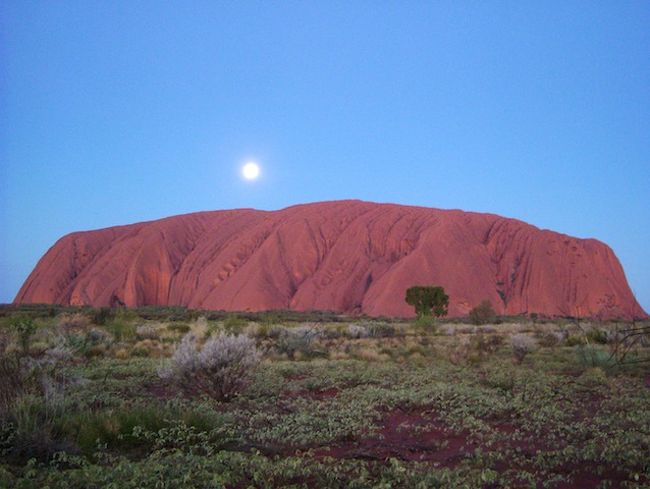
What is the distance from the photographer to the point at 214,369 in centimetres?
946

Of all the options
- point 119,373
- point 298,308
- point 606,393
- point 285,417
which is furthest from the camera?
point 298,308

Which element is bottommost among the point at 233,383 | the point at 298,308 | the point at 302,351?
the point at 298,308

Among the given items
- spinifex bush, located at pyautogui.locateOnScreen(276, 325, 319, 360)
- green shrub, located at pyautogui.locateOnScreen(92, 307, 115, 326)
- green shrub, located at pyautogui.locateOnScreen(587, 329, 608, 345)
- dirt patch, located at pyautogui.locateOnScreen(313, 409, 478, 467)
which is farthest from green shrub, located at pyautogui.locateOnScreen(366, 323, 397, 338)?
dirt patch, located at pyautogui.locateOnScreen(313, 409, 478, 467)

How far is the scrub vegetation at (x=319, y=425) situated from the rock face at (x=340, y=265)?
46.9 metres

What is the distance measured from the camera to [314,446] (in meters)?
6.16

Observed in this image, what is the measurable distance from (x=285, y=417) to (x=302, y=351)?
9.20m

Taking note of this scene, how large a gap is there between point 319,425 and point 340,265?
60.4 m

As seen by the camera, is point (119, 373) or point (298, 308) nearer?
point (119, 373)

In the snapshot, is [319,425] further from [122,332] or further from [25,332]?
[122,332]

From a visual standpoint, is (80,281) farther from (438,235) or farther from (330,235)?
(438,235)

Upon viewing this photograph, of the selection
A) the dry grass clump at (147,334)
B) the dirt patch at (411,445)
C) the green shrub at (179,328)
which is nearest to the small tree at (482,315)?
the green shrub at (179,328)

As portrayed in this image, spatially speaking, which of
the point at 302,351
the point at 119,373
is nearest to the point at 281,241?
the point at 302,351

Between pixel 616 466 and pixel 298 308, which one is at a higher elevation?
pixel 616 466

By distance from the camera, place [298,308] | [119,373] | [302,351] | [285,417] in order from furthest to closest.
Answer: [298,308] → [302,351] → [119,373] → [285,417]
